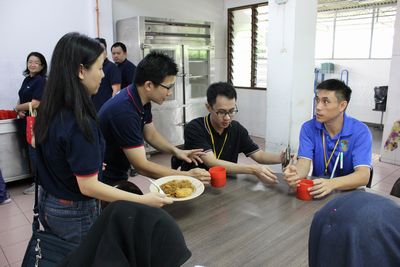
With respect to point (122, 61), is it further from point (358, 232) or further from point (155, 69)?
point (358, 232)

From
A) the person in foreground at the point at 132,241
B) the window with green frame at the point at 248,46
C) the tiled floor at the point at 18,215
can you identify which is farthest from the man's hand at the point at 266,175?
the window with green frame at the point at 248,46

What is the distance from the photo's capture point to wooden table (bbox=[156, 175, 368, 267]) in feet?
3.94

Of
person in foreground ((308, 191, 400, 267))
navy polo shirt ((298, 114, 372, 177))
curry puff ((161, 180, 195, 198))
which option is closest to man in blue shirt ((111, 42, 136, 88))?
navy polo shirt ((298, 114, 372, 177))

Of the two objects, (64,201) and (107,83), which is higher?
(107,83)

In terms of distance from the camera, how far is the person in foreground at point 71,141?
131 cm

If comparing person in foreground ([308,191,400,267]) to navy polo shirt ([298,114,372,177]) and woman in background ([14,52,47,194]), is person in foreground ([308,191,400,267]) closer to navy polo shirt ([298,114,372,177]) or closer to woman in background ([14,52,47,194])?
navy polo shirt ([298,114,372,177])

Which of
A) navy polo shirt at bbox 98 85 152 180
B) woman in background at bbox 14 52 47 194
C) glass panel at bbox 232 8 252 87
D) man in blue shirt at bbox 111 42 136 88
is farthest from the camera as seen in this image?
glass panel at bbox 232 8 252 87

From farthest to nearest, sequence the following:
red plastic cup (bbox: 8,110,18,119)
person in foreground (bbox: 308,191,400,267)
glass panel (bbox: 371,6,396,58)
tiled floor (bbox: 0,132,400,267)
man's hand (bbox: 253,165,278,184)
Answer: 1. glass panel (bbox: 371,6,396,58)
2. red plastic cup (bbox: 8,110,18,119)
3. tiled floor (bbox: 0,132,400,267)
4. man's hand (bbox: 253,165,278,184)
5. person in foreground (bbox: 308,191,400,267)

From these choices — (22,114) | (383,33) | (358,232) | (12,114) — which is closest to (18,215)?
(22,114)

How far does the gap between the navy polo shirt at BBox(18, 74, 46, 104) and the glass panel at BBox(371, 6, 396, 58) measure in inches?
258

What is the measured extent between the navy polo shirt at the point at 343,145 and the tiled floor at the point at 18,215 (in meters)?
2.05

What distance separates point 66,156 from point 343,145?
159 centimetres

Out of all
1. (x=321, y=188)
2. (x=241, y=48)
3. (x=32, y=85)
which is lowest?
(x=321, y=188)

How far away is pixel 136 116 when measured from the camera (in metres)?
1.80
